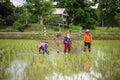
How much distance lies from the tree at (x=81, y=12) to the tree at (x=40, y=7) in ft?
37.2

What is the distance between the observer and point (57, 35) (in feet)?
119

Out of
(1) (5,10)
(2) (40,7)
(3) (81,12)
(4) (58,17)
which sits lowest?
(4) (58,17)

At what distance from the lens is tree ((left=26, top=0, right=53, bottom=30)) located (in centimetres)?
4644

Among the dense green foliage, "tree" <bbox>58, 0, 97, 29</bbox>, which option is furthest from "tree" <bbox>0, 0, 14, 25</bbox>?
"tree" <bbox>58, 0, 97, 29</bbox>

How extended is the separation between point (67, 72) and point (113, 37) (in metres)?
26.6

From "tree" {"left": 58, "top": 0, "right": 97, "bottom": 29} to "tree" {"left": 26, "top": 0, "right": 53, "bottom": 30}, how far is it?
447 inches

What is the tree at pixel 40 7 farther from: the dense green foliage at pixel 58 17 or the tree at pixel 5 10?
the tree at pixel 5 10

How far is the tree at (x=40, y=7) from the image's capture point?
46.4m

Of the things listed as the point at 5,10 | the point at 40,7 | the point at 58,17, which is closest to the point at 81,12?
the point at 58,17

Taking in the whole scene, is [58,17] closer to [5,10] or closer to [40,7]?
[40,7]

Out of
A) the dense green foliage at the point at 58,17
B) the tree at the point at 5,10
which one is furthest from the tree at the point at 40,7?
the tree at the point at 5,10

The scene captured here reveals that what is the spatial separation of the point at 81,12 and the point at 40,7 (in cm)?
1252

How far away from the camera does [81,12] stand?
187ft

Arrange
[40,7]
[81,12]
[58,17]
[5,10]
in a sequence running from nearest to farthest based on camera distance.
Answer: [40,7] → [58,17] → [81,12] → [5,10]
